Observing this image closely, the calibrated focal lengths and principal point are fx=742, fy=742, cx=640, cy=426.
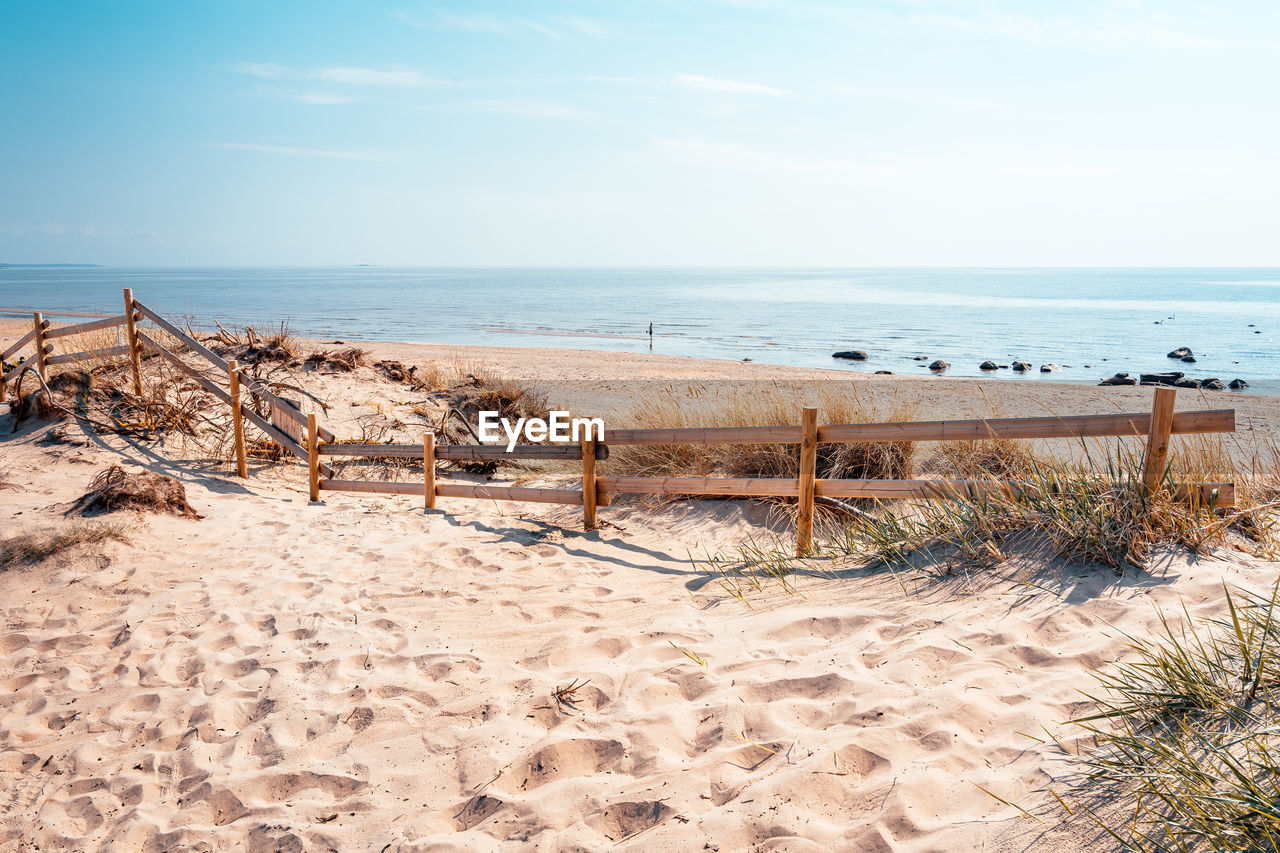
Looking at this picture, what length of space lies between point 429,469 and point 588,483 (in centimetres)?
180

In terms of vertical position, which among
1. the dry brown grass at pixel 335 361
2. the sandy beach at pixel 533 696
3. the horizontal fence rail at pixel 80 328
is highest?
the horizontal fence rail at pixel 80 328

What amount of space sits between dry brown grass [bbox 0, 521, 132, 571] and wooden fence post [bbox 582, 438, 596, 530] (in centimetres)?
347

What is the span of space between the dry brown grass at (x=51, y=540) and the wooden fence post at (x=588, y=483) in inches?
137

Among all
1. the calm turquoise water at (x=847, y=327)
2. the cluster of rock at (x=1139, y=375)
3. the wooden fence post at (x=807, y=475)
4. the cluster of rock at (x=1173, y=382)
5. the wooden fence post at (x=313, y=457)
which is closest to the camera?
the wooden fence post at (x=807, y=475)

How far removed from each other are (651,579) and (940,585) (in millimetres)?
1903

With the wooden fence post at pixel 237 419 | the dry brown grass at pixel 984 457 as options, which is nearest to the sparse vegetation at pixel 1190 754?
the dry brown grass at pixel 984 457

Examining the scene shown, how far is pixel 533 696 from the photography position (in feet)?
11.5

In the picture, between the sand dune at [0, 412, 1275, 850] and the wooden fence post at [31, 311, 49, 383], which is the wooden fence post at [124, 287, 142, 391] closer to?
the wooden fence post at [31, 311, 49, 383]

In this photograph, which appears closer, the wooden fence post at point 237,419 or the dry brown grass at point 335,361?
the wooden fence post at point 237,419

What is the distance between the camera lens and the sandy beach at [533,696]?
2.64m

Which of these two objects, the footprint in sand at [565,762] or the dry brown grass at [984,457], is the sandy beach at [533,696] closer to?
the footprint in sand at [565,762]

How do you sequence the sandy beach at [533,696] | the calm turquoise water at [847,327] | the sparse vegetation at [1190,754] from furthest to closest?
the calm turquoise water at [847,327]
the sandy beach at [533,696]
the sparse vegetation at [1190,754]

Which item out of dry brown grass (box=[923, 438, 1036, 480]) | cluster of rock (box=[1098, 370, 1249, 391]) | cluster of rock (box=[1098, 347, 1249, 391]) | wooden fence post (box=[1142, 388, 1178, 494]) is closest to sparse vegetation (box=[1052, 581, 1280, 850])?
wooden fence post (box=[1142, 388, 1178, 494])

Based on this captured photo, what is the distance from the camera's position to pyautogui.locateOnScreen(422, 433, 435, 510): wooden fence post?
7148 millimetres
